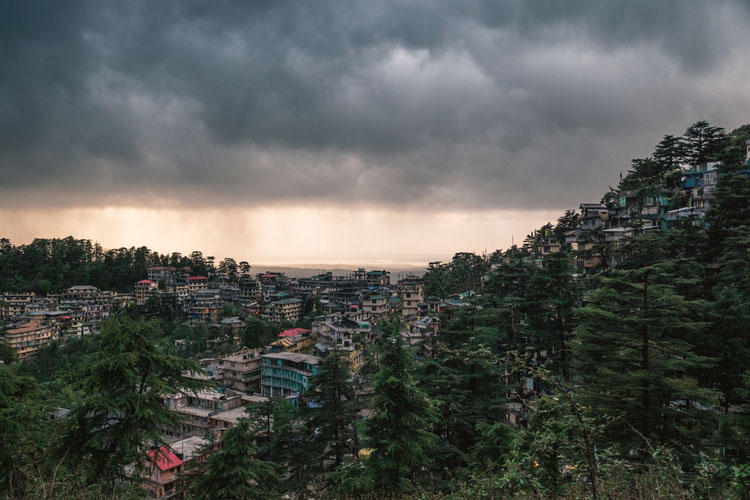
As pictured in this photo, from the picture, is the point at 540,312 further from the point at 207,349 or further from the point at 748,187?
the point at 207,349

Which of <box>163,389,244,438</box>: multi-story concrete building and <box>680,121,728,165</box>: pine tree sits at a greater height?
<box>680,121,728,165</box>: pine tree

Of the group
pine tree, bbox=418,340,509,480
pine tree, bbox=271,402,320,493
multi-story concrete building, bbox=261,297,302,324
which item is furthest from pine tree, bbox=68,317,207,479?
multi-story concrete building, bbox=261,297,302,324

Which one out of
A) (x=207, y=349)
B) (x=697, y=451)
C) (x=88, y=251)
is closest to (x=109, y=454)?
(x=697, y=451)

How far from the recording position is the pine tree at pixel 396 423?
9.01m

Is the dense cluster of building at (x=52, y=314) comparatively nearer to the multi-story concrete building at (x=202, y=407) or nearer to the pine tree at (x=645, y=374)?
the multi-story concrete building at (x=202, y=407)

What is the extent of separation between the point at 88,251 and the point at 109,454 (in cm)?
12335

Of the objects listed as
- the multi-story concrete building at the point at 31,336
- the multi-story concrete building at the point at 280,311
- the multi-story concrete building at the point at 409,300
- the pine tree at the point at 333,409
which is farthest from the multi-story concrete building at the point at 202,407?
the multi-story concrete building at the point at 31,336

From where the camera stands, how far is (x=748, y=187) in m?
21.2

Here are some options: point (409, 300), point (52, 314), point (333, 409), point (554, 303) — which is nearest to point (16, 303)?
point (52, 314)

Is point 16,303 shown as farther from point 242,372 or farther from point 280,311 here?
point 242,372

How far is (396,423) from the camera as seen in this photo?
9508 millimetres

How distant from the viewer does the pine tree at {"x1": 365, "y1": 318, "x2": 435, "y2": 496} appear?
901cm

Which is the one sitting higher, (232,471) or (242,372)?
(232,471)

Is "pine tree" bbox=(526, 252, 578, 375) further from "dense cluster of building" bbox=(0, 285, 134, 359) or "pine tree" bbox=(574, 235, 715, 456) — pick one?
"dense cluster of building" bbox=(0, 285, 134, 359)
